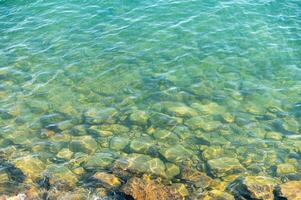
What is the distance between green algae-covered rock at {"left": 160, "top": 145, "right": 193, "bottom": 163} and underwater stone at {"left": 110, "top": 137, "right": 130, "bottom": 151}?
165 cm

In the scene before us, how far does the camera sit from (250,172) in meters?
15.3

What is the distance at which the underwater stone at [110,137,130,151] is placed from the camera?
653 inches

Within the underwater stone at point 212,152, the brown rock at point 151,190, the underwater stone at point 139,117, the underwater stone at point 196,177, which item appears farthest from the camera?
the underwater stone at point 139,117

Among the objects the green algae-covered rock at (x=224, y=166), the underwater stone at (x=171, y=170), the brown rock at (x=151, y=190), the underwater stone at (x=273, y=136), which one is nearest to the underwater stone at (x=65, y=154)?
the brown rock at (x=151, y=190)

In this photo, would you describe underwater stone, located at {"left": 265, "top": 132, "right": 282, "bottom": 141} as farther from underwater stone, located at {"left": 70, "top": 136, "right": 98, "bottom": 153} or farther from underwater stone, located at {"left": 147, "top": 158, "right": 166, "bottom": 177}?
underwater stone, located at {"left": 70, "top": 136, "right": 98, "bottom": 153}

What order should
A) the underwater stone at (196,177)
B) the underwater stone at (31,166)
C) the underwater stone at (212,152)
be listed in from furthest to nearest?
the underwater stone at (212,152) < the underwater stone at (31,166) < the underwater stone at (196,177)

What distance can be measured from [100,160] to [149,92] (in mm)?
5263

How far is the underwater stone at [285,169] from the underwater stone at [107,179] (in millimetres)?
6317

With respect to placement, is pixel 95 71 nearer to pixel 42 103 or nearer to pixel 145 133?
pixel 42 103

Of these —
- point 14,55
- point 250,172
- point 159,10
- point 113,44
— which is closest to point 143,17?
point 159,10

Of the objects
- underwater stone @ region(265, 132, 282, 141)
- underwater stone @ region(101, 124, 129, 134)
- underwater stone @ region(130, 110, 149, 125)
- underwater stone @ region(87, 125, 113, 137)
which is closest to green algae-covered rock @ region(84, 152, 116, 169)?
underwater stone @ region(87, 125, 113, 137)

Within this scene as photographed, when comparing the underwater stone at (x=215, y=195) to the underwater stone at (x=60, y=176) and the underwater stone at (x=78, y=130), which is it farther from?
the underwater stone at (x=78, y=130)

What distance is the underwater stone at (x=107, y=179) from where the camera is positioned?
47.7 feet

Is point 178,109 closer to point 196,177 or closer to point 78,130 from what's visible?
point 196,177
